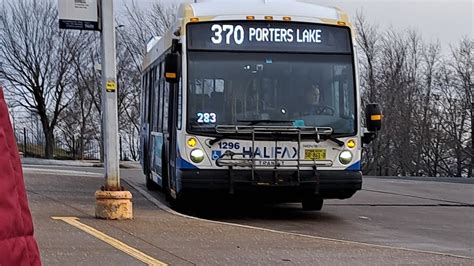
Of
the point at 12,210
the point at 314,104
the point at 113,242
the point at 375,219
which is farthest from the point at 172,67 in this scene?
the point at 12,210

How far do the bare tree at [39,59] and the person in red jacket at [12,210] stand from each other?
44.5 meters

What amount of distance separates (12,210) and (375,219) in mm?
11107

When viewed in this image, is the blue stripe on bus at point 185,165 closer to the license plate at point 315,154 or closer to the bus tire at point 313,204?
the license plate at point 315,154

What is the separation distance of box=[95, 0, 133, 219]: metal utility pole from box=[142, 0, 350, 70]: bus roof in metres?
1.49

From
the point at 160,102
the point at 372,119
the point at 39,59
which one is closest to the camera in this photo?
the point at 372,119

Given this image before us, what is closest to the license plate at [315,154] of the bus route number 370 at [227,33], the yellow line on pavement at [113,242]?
the bus route number 370 at [227,33]

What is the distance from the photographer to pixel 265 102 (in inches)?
420

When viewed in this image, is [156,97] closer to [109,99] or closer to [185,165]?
[185,165]

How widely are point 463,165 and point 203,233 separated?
141ft

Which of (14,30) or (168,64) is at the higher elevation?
(14,30)

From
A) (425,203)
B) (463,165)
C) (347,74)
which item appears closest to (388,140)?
(463,165)

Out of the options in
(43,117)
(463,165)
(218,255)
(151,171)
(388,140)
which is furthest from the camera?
(388,140)

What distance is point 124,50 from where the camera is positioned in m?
49.7

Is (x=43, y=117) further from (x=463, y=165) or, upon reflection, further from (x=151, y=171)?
(x=151, y=171)
